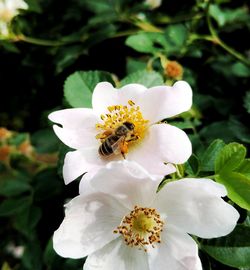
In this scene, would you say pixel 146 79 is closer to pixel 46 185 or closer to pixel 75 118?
pixel 75 118

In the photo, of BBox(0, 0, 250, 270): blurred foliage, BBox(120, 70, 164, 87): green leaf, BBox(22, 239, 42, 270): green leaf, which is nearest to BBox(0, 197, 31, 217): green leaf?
BBox(0, 0, 250, 270): blurred foliage

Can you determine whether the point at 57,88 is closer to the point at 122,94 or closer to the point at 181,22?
the point at 181,22

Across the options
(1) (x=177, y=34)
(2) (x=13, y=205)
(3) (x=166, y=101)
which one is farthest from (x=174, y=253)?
(2) (x=13, y=205)

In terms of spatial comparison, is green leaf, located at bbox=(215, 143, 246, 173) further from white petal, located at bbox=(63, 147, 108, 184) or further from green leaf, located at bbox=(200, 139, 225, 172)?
white petal, located at bbox=(63, 147, 108, 184)

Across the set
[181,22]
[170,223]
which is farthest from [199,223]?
[181,22]

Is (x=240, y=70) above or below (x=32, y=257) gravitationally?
above

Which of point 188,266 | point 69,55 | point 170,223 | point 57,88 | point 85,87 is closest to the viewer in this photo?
point 188,266

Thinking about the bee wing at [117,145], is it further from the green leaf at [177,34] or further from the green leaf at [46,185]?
the green leaf at [46,185]
